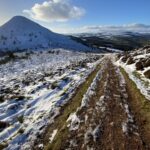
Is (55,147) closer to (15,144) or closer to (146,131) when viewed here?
(15,144)

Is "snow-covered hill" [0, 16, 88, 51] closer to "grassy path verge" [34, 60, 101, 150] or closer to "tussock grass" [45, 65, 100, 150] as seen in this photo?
Result: "tussock grass" [45, 65, 100, 150]

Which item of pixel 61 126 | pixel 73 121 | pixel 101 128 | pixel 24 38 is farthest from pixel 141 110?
pixel 24 38

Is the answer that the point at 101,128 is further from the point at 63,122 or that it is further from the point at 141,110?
the point at 141,110

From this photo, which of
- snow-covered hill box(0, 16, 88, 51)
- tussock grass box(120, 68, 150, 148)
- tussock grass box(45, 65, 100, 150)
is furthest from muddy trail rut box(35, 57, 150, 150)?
snow-covered hill box(0, 16, 88, 51)

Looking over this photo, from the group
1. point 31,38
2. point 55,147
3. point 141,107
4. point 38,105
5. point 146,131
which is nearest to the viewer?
point 55,147

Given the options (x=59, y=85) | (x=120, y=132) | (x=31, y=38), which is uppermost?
(x=120, y=132)

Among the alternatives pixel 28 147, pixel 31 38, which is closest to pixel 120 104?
pixel 28 147
